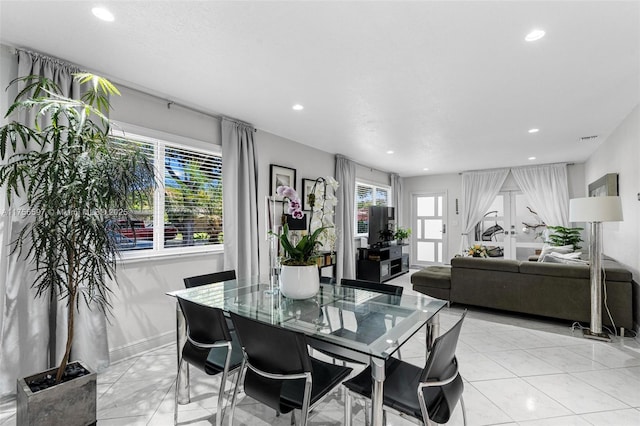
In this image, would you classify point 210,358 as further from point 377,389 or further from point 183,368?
point 377,389

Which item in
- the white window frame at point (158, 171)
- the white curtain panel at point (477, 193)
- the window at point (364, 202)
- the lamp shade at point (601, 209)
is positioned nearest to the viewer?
the white window frame at point (158, 171)

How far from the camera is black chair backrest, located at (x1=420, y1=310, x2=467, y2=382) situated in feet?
4.13

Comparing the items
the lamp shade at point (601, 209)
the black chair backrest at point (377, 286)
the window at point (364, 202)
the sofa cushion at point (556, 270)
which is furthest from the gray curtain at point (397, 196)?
the black chair backrest at point (377, 286)

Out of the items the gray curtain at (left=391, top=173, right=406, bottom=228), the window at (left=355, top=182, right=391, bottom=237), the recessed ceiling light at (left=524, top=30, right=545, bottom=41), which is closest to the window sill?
the recessed ceiling light at (left=524, top=30, right=545, bottom=41)

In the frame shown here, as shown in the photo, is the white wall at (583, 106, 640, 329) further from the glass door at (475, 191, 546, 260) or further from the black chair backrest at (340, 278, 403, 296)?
the black chair backrest at (340, 278, 403, 296)

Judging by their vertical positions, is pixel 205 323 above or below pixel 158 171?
below

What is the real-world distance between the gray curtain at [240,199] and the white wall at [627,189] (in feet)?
13.7

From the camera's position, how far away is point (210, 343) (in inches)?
68.9

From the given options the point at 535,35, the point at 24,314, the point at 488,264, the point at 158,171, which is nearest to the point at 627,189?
the point at 488,264

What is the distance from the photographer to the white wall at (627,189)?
321 cm

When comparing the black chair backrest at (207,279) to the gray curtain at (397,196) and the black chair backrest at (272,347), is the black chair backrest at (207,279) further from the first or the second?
the gray curtain at (397,196)

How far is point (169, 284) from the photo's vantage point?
3117 mm

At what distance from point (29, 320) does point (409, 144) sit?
4.74 m

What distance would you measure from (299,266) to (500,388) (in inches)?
72.1
